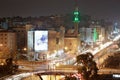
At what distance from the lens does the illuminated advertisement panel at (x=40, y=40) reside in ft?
128

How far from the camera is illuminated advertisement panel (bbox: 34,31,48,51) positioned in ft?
128

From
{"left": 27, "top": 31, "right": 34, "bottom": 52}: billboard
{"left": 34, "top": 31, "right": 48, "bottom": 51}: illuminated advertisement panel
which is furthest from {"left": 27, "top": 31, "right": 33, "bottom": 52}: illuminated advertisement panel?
Result: {"left": 34, "top": 31, "right": 48, "bottom": 51}: illuminated advertisement panel

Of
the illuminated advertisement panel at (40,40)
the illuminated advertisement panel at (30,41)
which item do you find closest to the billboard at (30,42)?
the illuminated advertisement panel at (30,41)

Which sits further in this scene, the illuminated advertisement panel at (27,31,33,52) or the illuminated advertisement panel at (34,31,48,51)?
the illuminated advertisement panel at (27,31,33,52)

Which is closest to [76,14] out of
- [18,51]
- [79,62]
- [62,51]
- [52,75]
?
[62,51]

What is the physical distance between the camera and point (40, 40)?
39344mm

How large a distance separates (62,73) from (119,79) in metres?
4.16

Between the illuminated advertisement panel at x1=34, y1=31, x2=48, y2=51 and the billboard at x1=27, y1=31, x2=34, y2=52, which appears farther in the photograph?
the billboard at x1=27, y1=31, x2=34, y2=52

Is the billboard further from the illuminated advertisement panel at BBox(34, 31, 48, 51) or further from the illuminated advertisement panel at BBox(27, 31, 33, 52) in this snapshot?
the illuminated advertisement panel at BBox(34, 31, 48, 51)

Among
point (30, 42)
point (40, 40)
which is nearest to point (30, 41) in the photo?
point (30, 42)

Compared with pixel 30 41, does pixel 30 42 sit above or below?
below

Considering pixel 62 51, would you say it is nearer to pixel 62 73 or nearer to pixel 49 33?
pixel 49 33

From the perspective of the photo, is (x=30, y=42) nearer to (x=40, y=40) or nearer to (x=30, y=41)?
(x=30, y=41)

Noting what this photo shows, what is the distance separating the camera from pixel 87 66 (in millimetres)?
22094
